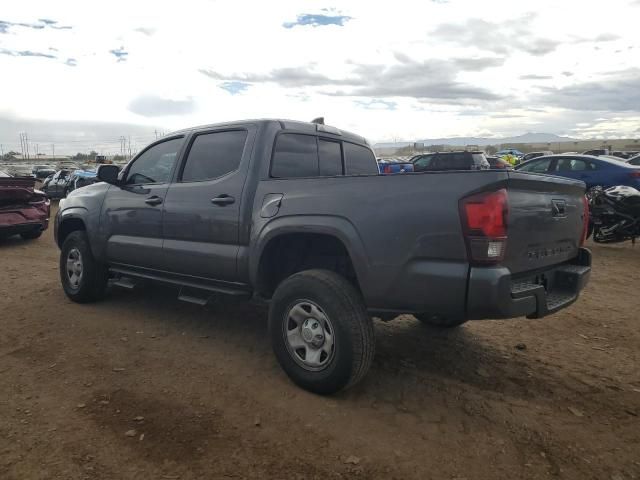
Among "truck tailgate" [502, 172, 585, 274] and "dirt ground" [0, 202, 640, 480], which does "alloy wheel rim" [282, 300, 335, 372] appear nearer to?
"dirt ground" [0, 202, 640, 480]

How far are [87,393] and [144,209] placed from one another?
1921mm

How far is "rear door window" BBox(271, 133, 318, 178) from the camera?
3.97 metres

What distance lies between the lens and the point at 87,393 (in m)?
3.35

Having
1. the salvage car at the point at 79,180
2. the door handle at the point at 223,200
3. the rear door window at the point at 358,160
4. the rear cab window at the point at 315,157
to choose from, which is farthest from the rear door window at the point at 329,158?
the salvage car at the point at 79,180

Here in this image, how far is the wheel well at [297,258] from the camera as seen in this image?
3609 millimetres

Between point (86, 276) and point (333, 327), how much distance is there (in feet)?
11.4

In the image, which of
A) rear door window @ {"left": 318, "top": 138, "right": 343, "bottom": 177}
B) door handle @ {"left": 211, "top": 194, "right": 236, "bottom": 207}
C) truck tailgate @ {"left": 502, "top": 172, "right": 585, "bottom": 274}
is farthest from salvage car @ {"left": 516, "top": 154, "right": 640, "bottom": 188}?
door handle @ {"left": 211, "top": 194, "right": 236, "bottom": 207}

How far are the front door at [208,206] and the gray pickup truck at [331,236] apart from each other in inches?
0.5

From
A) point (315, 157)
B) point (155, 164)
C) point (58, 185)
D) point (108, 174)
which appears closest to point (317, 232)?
point (315, 157)

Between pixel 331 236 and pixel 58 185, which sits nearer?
pixel 331 236

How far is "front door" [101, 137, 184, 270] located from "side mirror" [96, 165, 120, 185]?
8 centimetres

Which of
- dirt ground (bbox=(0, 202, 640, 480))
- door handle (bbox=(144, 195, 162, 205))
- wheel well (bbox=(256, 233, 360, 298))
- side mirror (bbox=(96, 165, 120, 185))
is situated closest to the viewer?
dirt ground (bbox=(0, 202, 640, 480))

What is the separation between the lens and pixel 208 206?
4066 millimetres

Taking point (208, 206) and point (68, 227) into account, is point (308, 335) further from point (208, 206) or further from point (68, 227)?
point (68, 227)
